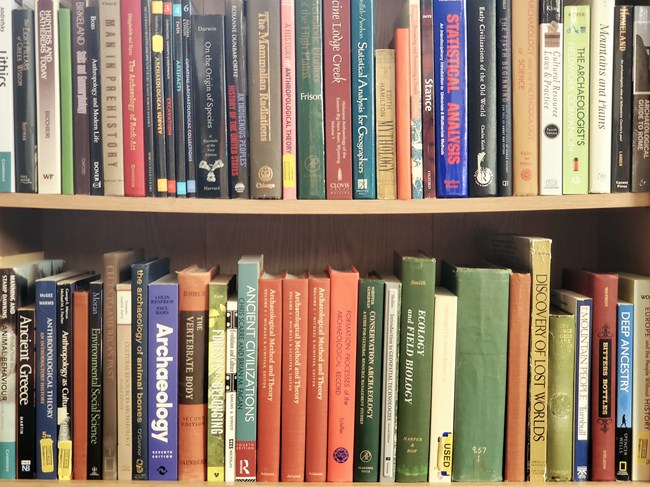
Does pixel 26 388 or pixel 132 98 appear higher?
pixel 132 98

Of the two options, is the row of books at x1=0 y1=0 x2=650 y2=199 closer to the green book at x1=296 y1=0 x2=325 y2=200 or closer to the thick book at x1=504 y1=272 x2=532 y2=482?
the green book at x1=296 y1=0 x2=325 y2=200

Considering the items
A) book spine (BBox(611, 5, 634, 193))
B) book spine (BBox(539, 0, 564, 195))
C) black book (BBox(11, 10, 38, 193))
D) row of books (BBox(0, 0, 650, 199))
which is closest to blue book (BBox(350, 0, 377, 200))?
row of books (BBox(0, 0, 650, 199))

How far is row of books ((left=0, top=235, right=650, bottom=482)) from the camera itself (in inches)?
36.9

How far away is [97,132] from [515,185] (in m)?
0.61

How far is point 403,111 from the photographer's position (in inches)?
37.0

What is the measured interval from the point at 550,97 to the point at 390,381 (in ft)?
1.55

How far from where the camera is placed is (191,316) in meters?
0.94

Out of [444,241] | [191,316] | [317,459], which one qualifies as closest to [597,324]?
[444,241]

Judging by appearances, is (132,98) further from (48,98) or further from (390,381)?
(390,381)

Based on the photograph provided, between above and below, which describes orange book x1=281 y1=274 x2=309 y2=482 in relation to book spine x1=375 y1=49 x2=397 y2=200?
below

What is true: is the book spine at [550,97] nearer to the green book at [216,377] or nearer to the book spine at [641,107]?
the book spine at [641,107]

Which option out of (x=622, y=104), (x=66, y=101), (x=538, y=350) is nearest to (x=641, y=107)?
(x=622, y=104)

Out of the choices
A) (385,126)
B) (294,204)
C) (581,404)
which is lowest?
(581,404)

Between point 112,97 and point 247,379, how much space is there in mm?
449
